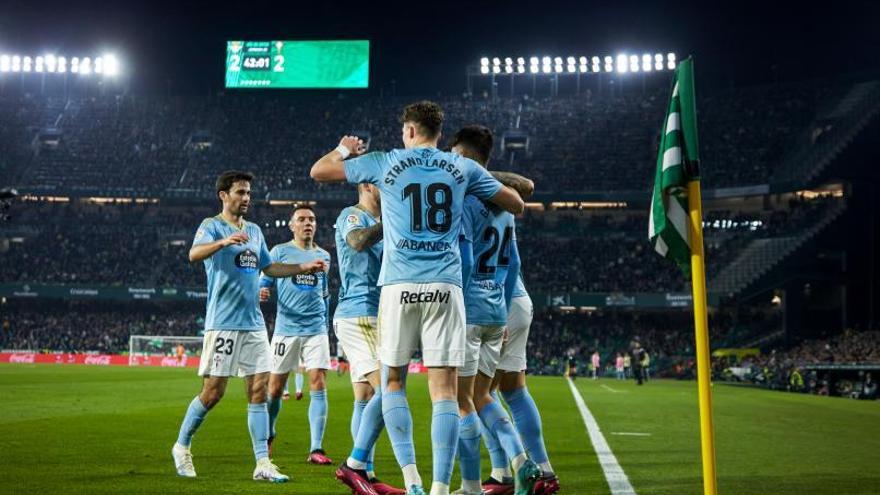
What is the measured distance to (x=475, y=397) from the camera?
24.8 ft

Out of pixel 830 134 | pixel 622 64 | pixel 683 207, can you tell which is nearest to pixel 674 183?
pixel 683 207

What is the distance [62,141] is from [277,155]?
1641 centimetres

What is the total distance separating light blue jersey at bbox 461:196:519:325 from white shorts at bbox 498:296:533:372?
49cm

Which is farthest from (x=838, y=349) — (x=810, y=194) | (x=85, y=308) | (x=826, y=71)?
(x=85, y=308)

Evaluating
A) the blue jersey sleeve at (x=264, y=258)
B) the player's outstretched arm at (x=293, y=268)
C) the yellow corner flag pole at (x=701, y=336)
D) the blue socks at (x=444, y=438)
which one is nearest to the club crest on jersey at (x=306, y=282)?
the blue jersey sleeve at (x=264, y=258)

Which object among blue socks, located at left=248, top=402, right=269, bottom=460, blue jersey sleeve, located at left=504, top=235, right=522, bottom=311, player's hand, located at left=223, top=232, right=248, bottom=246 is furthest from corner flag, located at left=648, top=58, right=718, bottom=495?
blue socks, located at left=248, top=402, right=269, bottom=460

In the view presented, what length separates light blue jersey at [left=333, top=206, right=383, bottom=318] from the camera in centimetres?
863

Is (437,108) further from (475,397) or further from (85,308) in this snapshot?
(85,308)

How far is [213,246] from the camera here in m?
8.96

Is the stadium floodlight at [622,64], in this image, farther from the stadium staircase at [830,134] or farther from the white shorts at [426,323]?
the white shorts at [426,323]

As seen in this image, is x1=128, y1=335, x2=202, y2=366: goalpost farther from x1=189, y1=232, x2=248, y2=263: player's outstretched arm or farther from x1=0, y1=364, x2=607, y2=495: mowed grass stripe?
x1=189, y1=232, x2=248, y2=263: player's outstretched arm

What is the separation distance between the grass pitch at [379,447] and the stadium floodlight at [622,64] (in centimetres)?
4666

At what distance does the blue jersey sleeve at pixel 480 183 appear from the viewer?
6.48 meters

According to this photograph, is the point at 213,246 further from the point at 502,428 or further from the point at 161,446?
the point at 161,446
